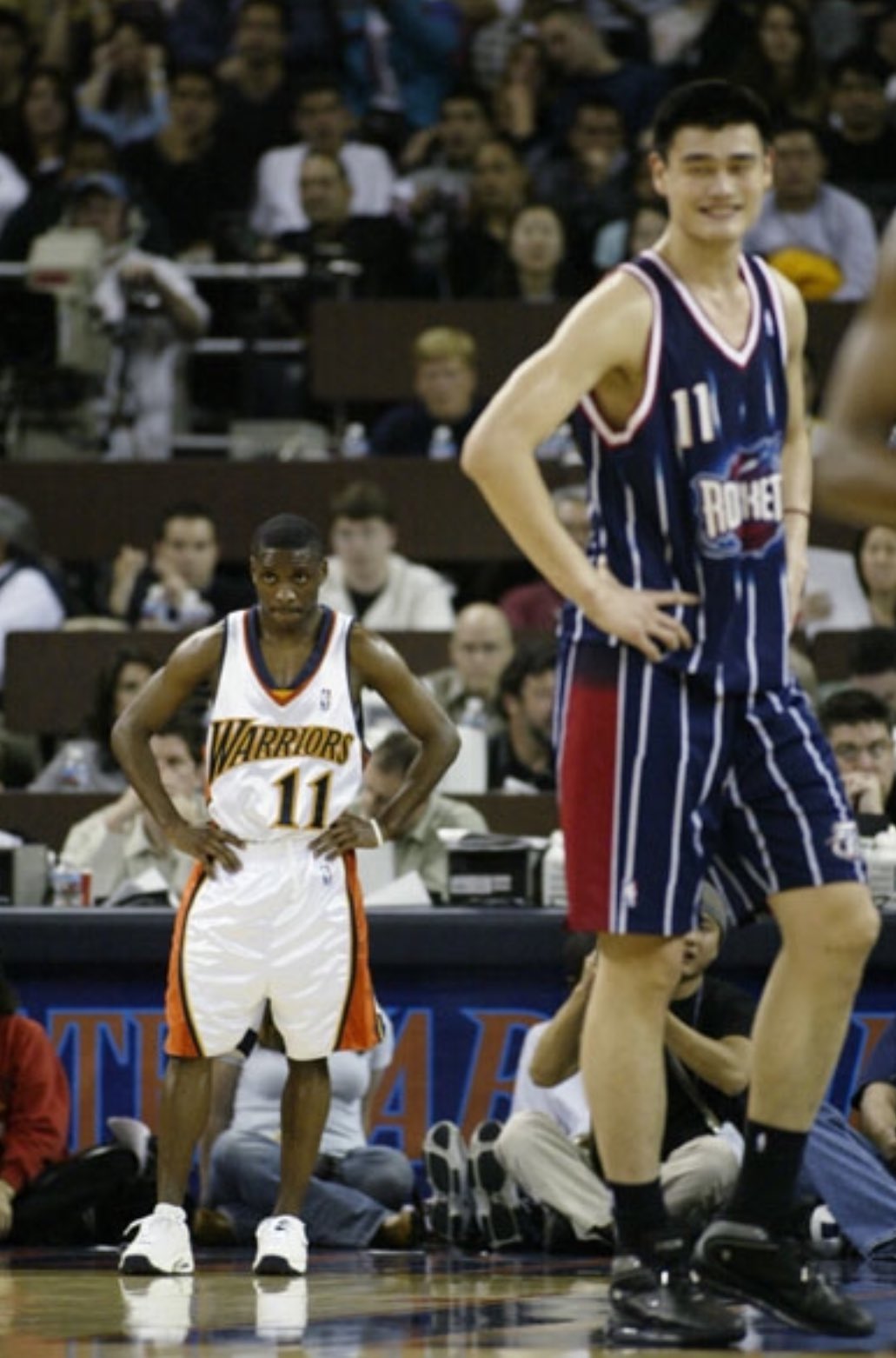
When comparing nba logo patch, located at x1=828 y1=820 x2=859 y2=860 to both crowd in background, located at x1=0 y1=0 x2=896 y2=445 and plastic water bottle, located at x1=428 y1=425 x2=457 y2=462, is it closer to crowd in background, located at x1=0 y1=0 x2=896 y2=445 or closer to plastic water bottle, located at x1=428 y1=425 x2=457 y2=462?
plastic water bottle, located at x1=428 y1=425 x2=457 y2=462

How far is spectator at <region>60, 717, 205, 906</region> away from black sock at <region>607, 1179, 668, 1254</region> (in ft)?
13.5

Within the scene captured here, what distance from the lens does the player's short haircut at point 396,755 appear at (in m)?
8.75

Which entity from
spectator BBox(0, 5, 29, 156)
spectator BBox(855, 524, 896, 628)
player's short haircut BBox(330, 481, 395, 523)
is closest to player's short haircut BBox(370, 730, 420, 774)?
player's short haircut BBox(330, 481, 395, 523)

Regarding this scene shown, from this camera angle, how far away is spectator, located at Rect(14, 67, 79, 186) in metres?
14.0

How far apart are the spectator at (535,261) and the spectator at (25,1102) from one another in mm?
5183

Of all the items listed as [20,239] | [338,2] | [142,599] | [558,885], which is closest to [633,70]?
[338,2]

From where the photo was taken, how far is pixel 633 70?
45.1ft

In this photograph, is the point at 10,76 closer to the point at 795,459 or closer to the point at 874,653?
the point at 874,653

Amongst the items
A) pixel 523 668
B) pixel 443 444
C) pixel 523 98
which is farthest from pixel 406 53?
pixel 523 668

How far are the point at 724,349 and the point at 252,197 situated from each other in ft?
30.8

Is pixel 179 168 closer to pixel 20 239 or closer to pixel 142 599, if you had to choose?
pixel 20 239

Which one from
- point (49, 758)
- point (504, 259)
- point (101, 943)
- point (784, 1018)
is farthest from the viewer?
point (504, 259)

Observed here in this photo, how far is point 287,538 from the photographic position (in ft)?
22.5

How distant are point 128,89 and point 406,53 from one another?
4.59 ft
